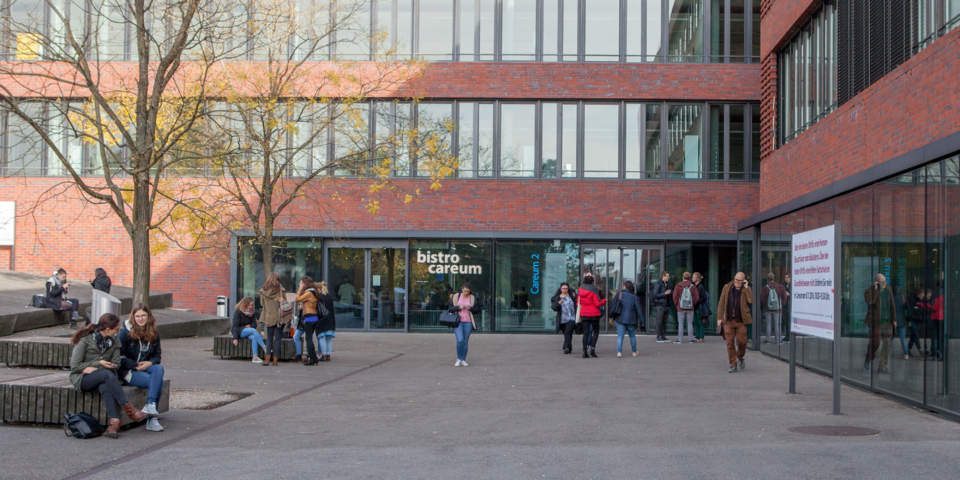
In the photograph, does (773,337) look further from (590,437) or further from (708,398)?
(590,437)

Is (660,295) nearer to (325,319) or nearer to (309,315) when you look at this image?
(325,319)

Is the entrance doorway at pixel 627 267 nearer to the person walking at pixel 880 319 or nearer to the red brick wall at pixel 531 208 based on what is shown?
the red brick wall at pixel 531 208

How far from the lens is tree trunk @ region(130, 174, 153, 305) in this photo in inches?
481

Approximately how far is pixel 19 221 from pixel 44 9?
245 inches

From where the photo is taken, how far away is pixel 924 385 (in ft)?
32.9

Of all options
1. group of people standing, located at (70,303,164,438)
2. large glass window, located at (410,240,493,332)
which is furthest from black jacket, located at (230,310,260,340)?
large glass window, located at (410,240,493,332)

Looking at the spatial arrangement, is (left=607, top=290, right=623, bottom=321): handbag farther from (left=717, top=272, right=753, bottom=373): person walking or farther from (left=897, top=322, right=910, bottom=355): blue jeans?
(left=897, top=322, right=910, bottom=355): blue jeans

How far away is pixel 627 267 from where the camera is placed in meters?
24.6

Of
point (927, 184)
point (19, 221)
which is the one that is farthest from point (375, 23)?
point (927, 184)

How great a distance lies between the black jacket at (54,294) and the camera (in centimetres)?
1859

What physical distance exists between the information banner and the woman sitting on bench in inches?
298

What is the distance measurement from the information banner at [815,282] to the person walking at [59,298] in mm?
15016

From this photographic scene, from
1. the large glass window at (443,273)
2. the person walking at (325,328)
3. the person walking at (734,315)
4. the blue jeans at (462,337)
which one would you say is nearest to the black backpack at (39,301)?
the person walking at (325,328)

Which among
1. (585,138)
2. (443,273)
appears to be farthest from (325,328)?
(585,138)
